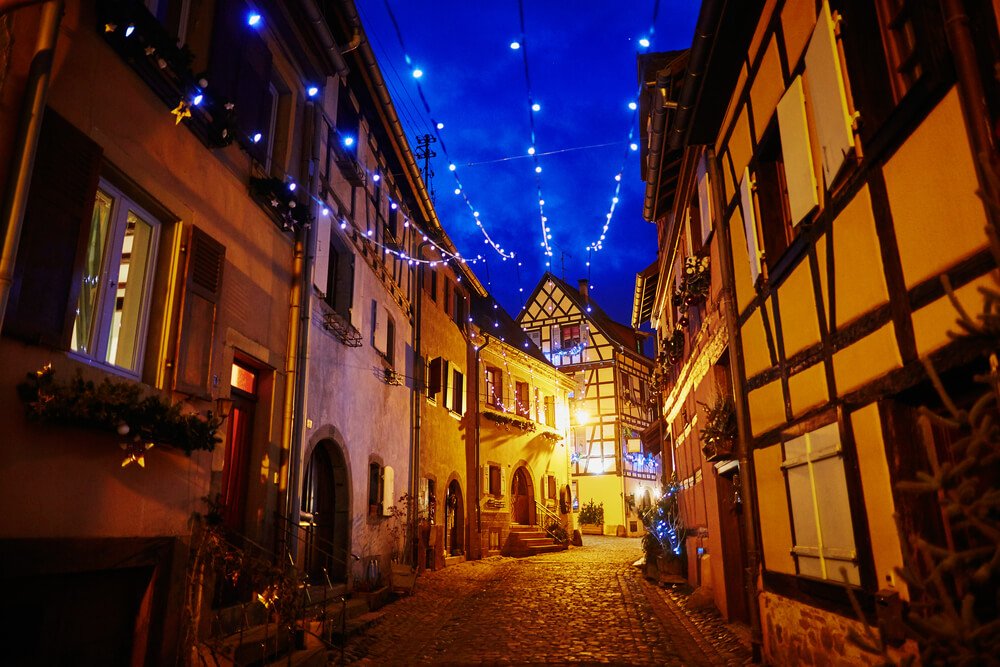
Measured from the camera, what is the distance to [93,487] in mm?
4188

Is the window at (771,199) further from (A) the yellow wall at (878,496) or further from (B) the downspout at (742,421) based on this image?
(A) the yellow wall at (878,496)

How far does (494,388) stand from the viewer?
2080cm

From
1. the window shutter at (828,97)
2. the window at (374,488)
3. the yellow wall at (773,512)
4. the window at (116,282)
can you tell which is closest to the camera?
the window shutter at (828,97)

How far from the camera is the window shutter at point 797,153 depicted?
4.62 metres

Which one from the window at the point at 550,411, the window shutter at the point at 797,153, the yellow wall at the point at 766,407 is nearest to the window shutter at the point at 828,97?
the window shutter at the point at 797,153

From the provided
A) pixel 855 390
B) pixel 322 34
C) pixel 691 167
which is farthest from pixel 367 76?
pixel 855 390

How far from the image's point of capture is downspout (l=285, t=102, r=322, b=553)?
7.27 metres

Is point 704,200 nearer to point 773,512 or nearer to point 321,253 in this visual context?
point 773,512

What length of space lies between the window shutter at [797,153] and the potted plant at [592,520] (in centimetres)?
2565

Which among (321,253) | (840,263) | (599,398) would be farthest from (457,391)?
(599,398)

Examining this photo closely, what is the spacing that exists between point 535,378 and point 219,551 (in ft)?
61.9

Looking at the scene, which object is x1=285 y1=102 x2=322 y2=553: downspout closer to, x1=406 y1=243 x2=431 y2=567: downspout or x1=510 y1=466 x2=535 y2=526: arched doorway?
x1=406 y1=243 x2=431 y2=567: downspout

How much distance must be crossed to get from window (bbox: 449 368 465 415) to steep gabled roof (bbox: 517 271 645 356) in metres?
14.1

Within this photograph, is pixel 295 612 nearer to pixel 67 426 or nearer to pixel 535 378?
pixel 67 426
